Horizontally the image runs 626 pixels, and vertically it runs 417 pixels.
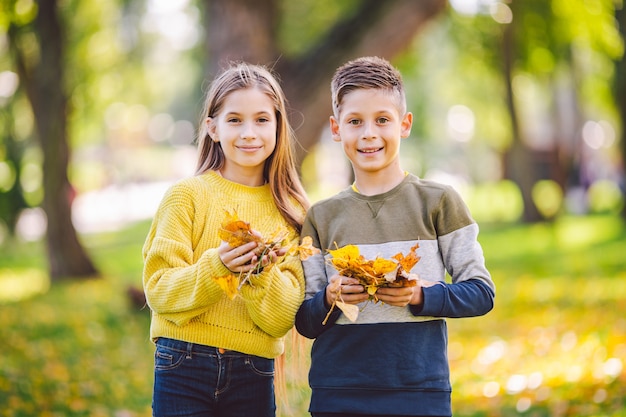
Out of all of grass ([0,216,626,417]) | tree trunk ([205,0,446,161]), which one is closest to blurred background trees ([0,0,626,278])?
tree trunk ([205,0,446,161])

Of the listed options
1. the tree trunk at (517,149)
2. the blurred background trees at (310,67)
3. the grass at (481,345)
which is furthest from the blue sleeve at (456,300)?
the tree trunk at (517,149)

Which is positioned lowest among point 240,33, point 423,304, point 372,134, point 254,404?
point 254,404

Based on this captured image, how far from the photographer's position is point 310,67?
7730mm

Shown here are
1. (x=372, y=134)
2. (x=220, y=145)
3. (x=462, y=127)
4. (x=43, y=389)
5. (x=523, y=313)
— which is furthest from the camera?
(x=462, y=127)

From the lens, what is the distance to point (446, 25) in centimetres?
1709

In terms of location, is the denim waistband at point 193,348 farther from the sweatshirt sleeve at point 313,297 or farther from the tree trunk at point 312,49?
the tree trunk at point 312,49

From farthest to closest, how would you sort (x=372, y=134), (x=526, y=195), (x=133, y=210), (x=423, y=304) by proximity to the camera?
(x=133, y=210)
(x=526, y=195)
(x=372, y=134)
(x=423, y=304)

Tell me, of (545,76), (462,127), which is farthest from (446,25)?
(462,127)

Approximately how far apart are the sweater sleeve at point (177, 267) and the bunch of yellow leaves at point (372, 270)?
48 centimetres

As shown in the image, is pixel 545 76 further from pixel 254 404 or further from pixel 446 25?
pixel 254 404

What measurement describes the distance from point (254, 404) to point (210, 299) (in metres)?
0.51

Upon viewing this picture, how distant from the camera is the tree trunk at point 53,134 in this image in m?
12.9

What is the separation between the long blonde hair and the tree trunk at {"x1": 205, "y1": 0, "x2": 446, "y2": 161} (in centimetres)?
382

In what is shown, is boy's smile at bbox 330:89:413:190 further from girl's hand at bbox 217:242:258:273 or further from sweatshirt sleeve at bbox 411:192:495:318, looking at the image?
girl's hand at bbox 217:242:258:273
